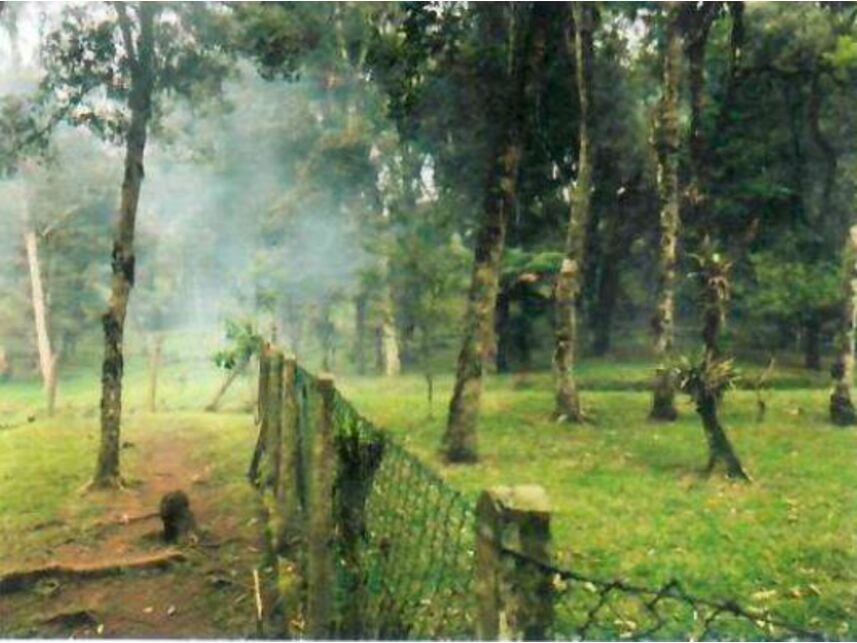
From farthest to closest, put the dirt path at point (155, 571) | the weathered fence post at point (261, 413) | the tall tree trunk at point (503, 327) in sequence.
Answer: the tall tree trunk at point (503, 327)
the weathered fence post at point (261, 413)
the dirt path at point (155, 571)

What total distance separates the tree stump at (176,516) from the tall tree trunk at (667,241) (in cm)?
355

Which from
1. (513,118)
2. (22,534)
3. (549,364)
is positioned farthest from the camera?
(513,118)

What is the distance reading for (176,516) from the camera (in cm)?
564

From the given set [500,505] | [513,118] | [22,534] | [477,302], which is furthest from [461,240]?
[500,505]

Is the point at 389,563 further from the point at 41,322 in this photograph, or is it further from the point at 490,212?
the point at 490,212

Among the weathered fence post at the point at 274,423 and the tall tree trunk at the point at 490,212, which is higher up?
the tall tree trunk at the point at 490,212

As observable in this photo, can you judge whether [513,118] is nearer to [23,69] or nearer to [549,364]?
[549,364]

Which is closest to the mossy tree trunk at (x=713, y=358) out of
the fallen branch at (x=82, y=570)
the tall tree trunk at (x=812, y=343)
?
the tall tree trunk at (x=812, y=343)

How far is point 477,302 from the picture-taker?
7523mm

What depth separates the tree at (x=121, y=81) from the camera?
20.7ft

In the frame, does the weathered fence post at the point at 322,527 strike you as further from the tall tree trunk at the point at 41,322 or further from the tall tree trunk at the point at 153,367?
the tall tree trunk at the point at 153,367

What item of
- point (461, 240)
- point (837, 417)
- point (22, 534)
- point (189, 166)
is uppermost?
point (189, 166)

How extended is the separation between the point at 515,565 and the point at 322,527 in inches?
67.4

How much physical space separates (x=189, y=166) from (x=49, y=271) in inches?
55.0
